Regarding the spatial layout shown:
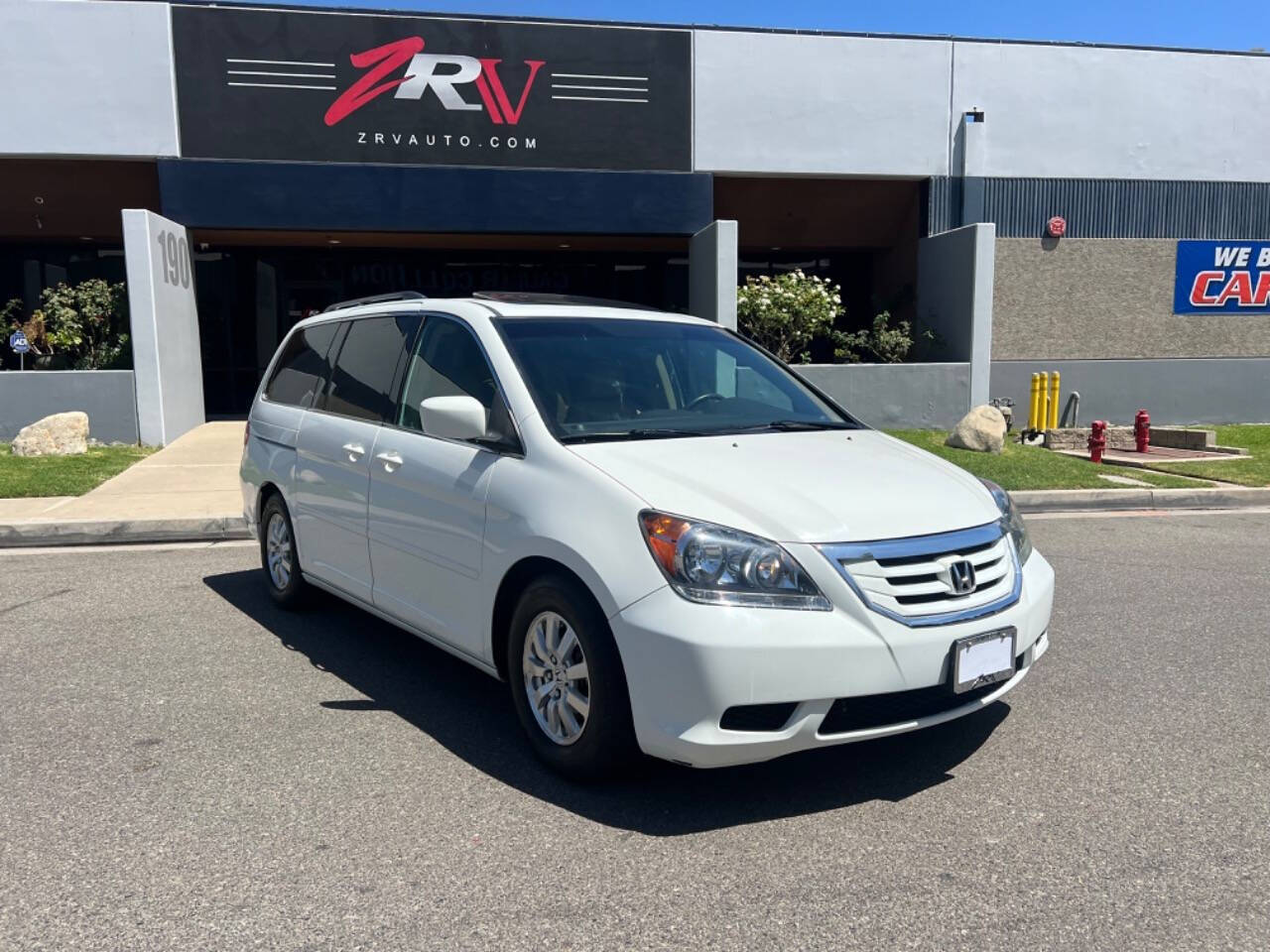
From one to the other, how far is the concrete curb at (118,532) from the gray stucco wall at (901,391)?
935cm

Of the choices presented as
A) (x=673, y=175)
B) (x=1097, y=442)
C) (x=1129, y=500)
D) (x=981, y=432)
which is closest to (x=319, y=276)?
(x=673, y=175)

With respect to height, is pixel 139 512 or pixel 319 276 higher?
pixel 319 276

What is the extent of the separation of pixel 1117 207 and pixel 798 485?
16.6 m

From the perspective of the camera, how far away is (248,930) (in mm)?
2775

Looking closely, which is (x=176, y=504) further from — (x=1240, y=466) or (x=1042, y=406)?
(x=1042, y=406)

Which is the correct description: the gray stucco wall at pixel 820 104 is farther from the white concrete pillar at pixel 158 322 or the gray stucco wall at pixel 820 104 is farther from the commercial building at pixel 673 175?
the white concrete pillar at pixel 158 322

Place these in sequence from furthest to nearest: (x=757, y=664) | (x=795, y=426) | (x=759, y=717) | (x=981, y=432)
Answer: (x=981, y=432) < (x=795, y=426) < (x=759, y=717) < (x=757, y=664)

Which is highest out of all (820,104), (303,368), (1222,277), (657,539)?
(820,104)

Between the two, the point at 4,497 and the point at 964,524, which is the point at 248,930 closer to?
the point at 964,524

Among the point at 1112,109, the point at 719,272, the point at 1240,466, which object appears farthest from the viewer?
the point at 1112,109

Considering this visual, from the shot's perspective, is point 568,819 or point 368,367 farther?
point 368,367

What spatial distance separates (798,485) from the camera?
12.0ft

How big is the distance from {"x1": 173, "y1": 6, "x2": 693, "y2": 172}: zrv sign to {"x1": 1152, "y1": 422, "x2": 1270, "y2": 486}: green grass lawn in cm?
854

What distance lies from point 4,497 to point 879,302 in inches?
551
